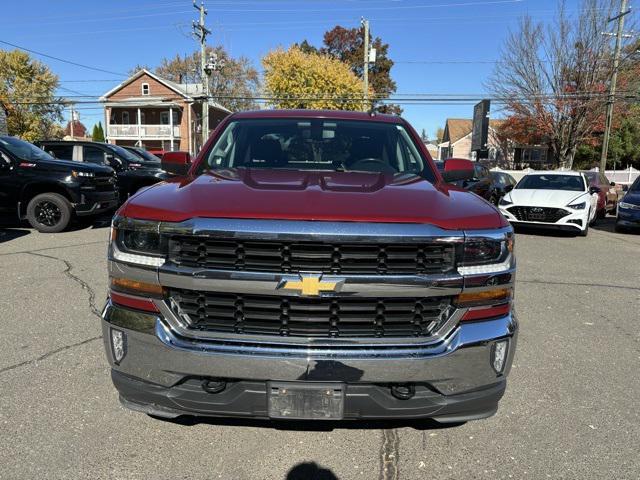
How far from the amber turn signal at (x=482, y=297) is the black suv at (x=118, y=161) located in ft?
38.1

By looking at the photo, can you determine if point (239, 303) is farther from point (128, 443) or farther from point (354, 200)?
Answer: point (128, 443)

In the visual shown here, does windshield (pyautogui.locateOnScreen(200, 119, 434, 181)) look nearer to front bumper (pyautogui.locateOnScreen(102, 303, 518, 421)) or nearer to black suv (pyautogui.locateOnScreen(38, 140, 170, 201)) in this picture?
front bumper (pyautogui.locateOnScreen(102, 303, 518, 421))

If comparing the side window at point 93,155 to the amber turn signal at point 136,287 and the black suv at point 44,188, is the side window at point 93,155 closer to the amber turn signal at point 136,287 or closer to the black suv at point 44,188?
the black suv at point 44,188

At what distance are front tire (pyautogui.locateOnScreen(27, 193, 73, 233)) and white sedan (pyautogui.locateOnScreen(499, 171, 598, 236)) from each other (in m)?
9.14

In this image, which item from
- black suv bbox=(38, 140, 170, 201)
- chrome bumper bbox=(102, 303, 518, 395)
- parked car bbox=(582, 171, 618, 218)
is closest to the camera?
chrome bumper bbox=(102, 303, 518, 395)

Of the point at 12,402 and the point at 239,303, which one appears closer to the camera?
the point at 239,303

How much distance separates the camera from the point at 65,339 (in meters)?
4.34

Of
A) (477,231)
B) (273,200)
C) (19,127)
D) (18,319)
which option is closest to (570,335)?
(477,231)

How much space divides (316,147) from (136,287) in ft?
6.39

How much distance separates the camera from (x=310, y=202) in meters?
2.46

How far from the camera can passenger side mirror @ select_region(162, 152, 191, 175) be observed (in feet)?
12.4

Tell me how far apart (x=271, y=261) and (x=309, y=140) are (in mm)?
1817

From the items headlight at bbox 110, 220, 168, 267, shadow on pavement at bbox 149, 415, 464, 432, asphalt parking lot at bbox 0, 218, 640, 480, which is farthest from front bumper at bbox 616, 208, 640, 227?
headlight at bbox 110, 220, 168, 267

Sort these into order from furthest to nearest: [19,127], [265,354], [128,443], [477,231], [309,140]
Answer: [19,127]
[309,140]
[128,443]
[477,231]
[265,354]
